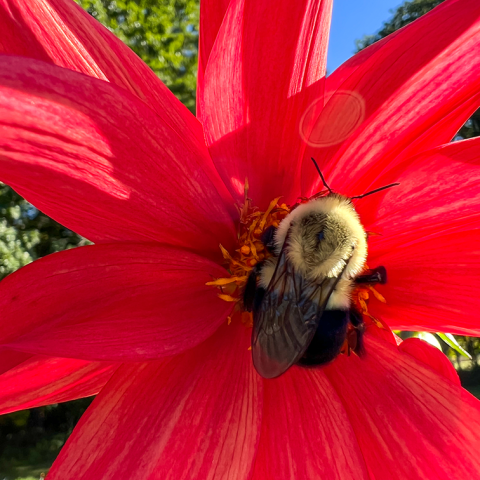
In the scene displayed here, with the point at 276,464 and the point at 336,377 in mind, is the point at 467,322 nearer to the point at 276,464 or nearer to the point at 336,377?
the point at 336,377

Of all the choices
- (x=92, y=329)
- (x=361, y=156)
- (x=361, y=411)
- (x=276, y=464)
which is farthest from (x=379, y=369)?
(x=92, y=329)

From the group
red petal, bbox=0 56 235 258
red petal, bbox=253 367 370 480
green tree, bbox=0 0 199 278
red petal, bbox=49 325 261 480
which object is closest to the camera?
red petal, bbox=0 56 235 258

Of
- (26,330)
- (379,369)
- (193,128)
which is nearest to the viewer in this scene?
(26,330)

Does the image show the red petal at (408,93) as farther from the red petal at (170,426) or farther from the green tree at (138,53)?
the green tree at (138,53)

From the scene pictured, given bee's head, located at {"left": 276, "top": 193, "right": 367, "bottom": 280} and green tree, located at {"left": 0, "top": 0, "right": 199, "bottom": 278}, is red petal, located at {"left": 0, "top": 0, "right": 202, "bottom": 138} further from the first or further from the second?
green tree, located at {"left": 0, "top": 0, "right": 199, "bottom": 278}

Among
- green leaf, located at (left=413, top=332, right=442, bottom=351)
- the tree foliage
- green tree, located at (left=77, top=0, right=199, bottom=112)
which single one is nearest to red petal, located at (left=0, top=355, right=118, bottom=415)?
green leaf, located at (left=413, top=332, right=442, bottom=351)
